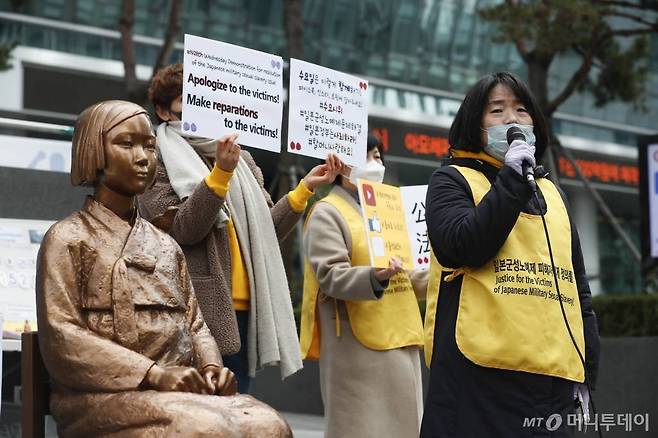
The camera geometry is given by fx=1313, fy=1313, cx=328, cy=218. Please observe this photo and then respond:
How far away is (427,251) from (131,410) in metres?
3.14

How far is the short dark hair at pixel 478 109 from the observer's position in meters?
4.36

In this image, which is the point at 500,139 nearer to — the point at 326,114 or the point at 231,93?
the point at 231,93

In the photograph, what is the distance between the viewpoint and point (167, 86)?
504 centimetres

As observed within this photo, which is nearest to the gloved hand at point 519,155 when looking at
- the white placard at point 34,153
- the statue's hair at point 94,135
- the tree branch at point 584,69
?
the statue's hair at point 94,135

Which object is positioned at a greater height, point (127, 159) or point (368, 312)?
point (127, 159)

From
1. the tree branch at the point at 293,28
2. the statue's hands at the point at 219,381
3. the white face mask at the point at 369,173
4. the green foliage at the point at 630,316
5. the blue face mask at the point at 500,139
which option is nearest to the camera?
the statue's hands at the point at 219,381

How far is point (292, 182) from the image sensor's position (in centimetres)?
1185

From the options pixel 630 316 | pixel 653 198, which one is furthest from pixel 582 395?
pixel 653 198

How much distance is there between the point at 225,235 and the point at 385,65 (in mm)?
21227

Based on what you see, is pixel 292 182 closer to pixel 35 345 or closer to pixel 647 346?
pixel 647 346

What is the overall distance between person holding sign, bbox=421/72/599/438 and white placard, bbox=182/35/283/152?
3.15 ft

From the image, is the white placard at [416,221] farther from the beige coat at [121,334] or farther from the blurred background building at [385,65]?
the blurred background building at [385,65]

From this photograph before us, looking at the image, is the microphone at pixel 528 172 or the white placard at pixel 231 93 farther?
the white placard at pixel 231 93

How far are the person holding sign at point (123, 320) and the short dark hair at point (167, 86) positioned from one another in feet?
3.40
